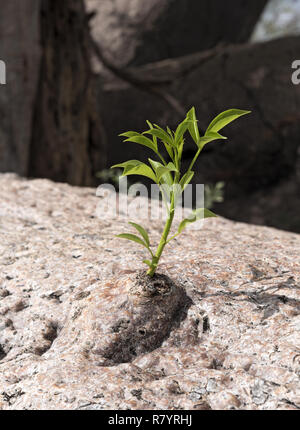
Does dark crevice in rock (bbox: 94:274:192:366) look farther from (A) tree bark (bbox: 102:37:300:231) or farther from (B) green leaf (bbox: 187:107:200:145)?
(A) tree bark (bbox: 102:37:300:231)

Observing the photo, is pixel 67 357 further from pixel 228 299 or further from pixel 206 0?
pixel 206 0

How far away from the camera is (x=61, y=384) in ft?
4.24

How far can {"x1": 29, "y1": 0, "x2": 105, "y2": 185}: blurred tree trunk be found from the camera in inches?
178

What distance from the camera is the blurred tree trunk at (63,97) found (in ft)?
14.9

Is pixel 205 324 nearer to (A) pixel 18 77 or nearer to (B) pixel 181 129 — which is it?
(B) pixel 181 129

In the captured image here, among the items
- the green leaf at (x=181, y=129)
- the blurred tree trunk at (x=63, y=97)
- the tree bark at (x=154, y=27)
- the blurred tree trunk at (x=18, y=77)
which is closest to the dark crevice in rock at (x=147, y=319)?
the green leaf at (x=181, y=129)

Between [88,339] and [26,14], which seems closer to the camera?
[88,339]

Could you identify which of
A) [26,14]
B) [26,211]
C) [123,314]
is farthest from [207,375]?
[26,14]

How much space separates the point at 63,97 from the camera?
4742 mm

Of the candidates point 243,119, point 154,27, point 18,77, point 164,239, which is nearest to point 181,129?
point 164,239

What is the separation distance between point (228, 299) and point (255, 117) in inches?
218

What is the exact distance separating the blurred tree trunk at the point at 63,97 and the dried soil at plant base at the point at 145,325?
2.63 metres

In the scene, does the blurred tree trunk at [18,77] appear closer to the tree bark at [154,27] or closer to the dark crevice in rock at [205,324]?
the dark crevice in rock at [205,324]
